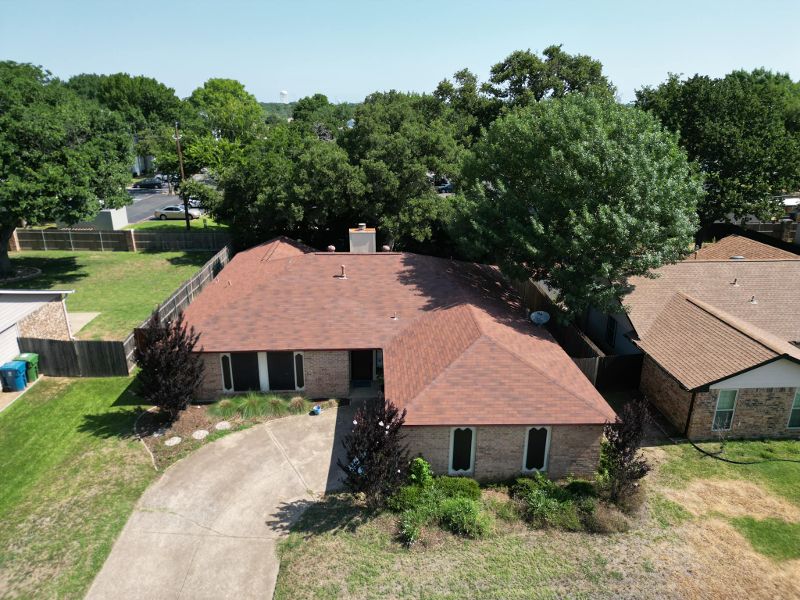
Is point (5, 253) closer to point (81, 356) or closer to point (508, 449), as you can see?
point (81, 356)

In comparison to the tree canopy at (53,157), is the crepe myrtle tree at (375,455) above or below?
below

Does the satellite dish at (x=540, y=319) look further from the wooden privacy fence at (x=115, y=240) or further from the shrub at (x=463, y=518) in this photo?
the wooden privacy fence at (x=115, y=240)

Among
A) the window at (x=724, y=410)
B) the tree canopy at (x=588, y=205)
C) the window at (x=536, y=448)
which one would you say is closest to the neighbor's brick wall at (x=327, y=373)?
the window at (x=536, y=448)

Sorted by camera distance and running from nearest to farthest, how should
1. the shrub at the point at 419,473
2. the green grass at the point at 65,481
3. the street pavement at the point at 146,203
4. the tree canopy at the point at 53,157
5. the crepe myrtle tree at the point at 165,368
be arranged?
the green grass at the point at 65,481, the shrub at the point at 419,473, the crepe myrtle tree at the point at 165,368, the tree canopy at the point at 53,157, the street pavement at the point at 146,203

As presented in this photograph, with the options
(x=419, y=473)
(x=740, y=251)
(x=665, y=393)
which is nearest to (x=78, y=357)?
(x=419, y=473)

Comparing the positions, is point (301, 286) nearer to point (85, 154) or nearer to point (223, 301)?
point (223, 301)

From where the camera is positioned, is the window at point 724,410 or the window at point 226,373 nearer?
the window at point 724,410
